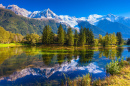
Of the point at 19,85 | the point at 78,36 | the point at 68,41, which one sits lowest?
the point at 19,85

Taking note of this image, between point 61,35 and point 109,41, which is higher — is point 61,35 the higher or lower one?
the higher one

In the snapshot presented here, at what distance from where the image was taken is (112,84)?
9.66 meters

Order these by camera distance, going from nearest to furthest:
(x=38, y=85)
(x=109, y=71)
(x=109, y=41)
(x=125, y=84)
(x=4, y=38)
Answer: (x=125, y=84), (x=38, y=85), (x=109, y=71), (x=109, y=41), (x=4, y=38)

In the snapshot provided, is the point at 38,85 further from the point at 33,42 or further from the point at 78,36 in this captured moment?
the point at 33,42

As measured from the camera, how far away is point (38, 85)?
1113 centimetres

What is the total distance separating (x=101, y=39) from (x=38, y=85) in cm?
11158

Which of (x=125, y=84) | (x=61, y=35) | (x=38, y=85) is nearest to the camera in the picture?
(x=125, y=84)

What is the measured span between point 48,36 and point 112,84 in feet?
291

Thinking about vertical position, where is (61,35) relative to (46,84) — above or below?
above

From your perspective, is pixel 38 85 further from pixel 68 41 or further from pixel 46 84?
pixel 68 41

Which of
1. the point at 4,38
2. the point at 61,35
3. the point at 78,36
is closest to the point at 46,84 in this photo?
the point at 61,35

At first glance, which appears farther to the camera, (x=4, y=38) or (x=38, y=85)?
(x=4, y=38)

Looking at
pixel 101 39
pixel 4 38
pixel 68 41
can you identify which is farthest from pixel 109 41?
pixel 4 38

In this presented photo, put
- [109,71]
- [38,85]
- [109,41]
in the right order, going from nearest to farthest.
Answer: [38,85]
[109,71]
[109,41]
